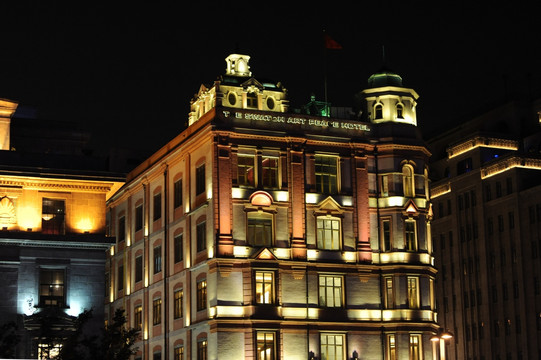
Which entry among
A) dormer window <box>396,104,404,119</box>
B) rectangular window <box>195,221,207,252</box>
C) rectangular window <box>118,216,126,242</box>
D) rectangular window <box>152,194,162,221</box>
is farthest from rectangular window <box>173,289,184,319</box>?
dormer window <box>396,104,404,119</box>

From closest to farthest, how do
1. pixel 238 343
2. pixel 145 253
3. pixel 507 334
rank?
pixel 238 343 → pixel 145 253 → pixel 507 334

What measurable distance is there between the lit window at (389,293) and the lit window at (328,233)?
15.7 feet

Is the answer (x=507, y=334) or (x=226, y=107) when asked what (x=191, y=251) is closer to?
(x=226, y=107)

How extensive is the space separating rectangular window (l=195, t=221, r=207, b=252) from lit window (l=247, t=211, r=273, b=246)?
133 inches

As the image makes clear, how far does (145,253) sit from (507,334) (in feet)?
153

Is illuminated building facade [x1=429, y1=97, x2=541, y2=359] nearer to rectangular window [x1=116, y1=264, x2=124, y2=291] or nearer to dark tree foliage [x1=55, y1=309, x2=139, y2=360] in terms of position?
rectangular window [x1=116, y1=264, x2=124, y2=291]

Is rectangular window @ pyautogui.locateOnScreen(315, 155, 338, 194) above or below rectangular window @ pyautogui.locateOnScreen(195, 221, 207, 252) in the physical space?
above

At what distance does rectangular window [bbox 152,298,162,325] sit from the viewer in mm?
88794

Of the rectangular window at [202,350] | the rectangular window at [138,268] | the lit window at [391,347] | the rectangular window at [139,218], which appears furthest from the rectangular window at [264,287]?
the rectangular window at [139,218]

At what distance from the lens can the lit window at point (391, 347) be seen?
82.0 meters

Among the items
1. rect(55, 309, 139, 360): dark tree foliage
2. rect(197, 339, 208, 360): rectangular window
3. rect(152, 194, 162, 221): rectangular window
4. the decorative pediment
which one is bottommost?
rect(55, 309, 139, 360): dark tree foliage

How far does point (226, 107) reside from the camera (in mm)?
81625

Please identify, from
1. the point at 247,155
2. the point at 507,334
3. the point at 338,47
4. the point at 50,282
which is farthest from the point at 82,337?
the point at 507,334

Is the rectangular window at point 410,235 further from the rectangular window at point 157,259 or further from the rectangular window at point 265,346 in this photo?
the rectangular window at point 157,259
